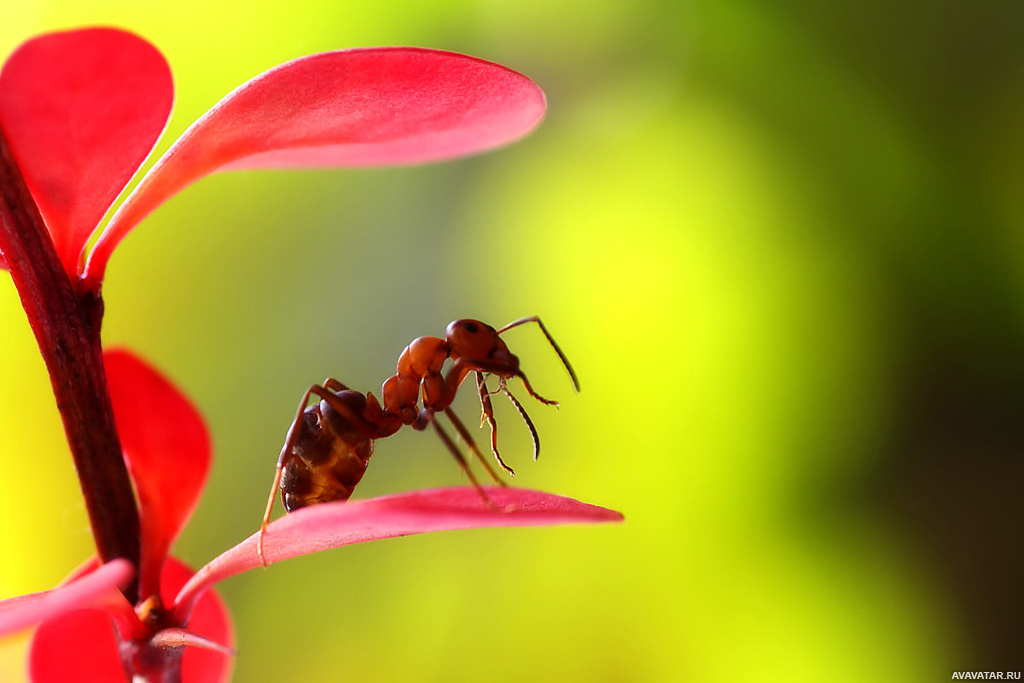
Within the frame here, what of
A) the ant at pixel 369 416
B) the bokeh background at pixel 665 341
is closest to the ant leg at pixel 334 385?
the ant at pixel 369 416

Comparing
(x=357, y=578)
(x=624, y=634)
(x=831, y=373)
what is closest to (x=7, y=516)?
(x=357, y=578)

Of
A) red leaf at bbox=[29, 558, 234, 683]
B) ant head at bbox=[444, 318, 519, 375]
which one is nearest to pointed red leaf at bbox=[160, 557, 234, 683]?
red leaf at bbox=[29, 558, 234, 683]

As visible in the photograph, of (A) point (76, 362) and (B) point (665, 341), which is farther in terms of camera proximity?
(B) point (665, 341)

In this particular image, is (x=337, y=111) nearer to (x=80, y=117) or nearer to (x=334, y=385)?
(x=80, y=117)

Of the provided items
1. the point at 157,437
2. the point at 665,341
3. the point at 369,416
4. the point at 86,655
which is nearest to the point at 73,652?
the point at 86,655

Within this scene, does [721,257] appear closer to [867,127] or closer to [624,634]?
[867,127]

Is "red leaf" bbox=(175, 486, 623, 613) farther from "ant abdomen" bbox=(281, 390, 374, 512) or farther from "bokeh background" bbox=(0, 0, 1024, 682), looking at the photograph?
"bokeh background" bbox=(0, 0, 1024, 682)
